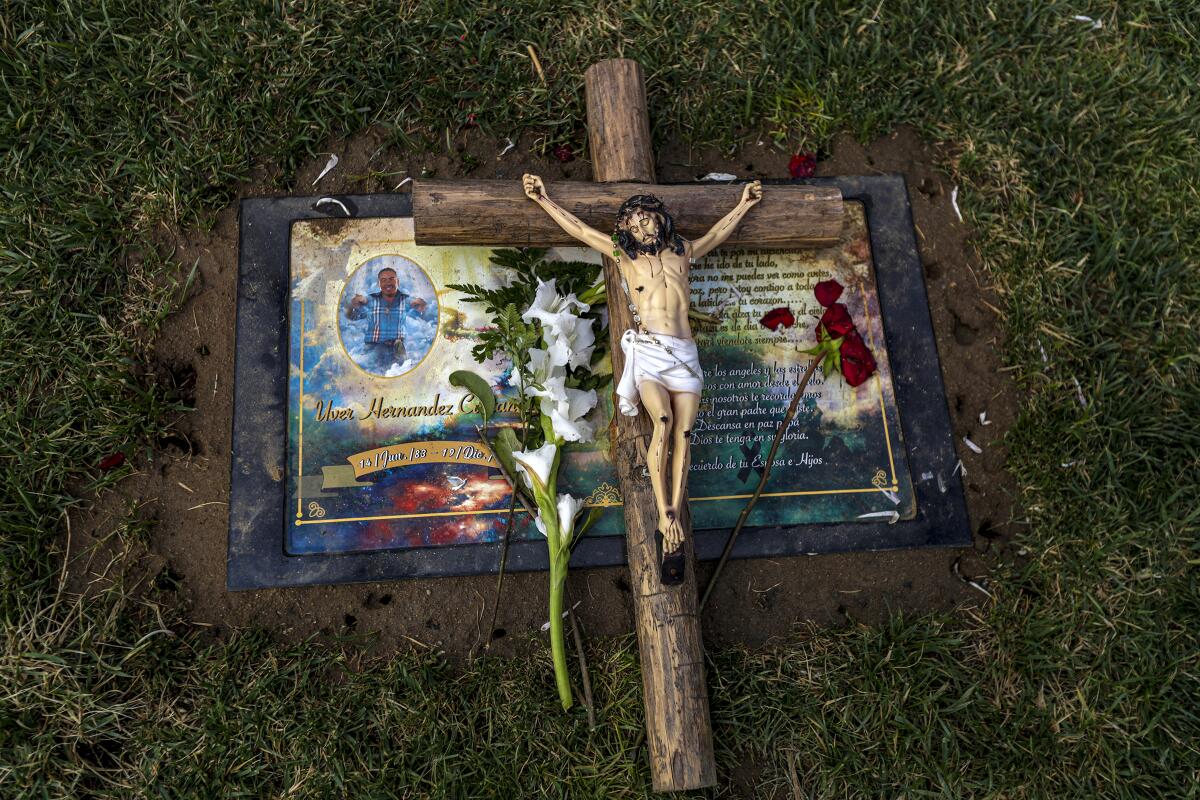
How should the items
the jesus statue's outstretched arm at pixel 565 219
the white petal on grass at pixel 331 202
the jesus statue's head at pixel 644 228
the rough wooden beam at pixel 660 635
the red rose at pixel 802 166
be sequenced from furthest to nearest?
the red rose at pixel 802 166, the white petal on grass at pixel 331 202, the jesus statue's outstretched arm at pixel 565 219, the jesus statue's head at pixel 644 228, the rough wooden beam at pixel 660 635

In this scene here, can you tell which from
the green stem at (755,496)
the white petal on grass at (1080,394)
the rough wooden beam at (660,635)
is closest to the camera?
the rough wooden beam at (660,635)

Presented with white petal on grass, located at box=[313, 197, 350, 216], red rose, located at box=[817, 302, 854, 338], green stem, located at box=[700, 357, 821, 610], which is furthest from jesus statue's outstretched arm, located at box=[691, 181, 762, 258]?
white petal on grass, located at box=[313, 197, 350, 216]

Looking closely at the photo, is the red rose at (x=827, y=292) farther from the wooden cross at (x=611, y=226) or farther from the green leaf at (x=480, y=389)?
the green leaf at (x=480, y=389)

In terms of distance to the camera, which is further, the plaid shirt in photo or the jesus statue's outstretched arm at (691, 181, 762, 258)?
the plaid shirt in photo

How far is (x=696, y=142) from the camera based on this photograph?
4594 mm

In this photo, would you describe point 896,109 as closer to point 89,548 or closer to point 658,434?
point 658,434

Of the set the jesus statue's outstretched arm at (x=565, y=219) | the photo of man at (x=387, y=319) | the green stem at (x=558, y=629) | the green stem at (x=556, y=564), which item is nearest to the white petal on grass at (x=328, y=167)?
the photo of man at (x=387, y=319)

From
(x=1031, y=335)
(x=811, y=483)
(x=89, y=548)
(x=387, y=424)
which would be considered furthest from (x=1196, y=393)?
(x=89, y=548)

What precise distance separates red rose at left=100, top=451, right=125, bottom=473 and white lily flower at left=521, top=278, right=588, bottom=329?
2.14m

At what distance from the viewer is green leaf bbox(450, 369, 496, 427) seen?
12.6ft

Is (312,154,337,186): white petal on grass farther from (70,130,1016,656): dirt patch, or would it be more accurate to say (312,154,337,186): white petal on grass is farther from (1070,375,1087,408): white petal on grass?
(1070,375,1087,408): white petal on grass

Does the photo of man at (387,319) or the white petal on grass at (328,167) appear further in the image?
the white petal on grass at (328,167)

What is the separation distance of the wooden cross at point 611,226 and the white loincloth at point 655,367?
158mm

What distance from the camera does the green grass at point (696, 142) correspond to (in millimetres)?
3736
